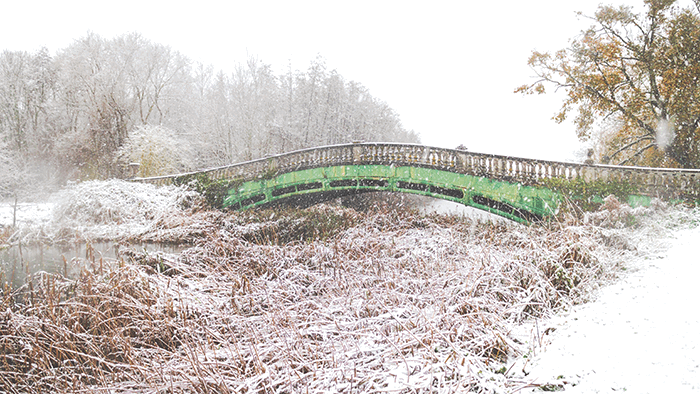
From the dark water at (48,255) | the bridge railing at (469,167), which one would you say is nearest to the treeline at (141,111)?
the bridge railing at (469,167)

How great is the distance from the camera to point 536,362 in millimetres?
2857

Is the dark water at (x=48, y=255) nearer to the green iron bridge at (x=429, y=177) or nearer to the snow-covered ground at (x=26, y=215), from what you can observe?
the snow-covered ground at (x=26, y=215)

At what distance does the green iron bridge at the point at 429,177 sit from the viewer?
9994 mm

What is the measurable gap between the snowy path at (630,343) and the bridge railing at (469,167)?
6.33 meters

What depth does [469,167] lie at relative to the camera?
42.2 ft

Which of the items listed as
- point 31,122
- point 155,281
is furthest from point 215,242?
point 31,122

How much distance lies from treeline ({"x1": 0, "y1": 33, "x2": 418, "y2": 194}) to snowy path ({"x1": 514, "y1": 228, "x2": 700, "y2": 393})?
71.1 ft

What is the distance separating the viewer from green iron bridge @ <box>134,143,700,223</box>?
9.99m

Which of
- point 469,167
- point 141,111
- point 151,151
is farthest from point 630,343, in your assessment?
point 141,111

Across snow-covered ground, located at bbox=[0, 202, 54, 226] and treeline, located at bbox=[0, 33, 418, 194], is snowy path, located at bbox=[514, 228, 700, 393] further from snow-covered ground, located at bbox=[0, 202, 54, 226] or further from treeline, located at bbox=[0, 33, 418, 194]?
treeline, located at bbox=[0, 33, 418, 194]

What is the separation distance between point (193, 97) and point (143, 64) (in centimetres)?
405

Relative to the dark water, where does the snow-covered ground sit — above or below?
above

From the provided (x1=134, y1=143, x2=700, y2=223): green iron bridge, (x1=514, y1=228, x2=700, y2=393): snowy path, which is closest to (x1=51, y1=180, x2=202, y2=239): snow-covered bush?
(x1=134, y1=143, x2=700, y2=223): green iron bridge

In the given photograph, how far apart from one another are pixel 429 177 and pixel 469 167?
146cm
